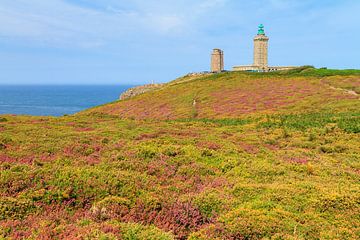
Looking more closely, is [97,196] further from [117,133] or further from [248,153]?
[117,133]

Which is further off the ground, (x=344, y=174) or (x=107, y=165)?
(x=107, y=165)

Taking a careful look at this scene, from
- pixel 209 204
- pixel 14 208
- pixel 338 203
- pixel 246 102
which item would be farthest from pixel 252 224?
pixel 246 102

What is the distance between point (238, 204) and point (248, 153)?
24.4 ft

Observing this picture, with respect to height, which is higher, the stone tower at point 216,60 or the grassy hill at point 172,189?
the stone tower at point 216,60

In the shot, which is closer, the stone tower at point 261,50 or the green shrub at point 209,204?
the green shrub at point 209,204

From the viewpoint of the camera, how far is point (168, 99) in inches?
2896

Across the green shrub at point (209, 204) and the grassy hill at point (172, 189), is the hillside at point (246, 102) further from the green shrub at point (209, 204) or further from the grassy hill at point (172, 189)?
the green shrub at point (209, 204)

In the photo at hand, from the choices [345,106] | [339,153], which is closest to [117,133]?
[339,153]

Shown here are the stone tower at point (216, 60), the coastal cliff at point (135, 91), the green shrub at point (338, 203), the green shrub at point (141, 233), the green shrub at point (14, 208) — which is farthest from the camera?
the stone tower at point (216, 60)

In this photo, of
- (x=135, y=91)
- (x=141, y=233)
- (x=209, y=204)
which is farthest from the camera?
(x=135, y=91)

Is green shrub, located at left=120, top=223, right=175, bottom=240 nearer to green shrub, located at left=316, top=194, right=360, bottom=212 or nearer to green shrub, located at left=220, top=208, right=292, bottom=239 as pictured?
green shrub, located at left=220, top=208, right=292, bottom=239

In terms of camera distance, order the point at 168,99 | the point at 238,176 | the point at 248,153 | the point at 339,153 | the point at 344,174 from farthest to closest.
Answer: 1. the point at 168,99
2. the point at 339,153
3. the point at 248,153
4. the point at 344,174
5. the point at 238,176

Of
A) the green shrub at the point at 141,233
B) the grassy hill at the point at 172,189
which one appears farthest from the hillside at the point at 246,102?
the green shrub at the point at 141,233

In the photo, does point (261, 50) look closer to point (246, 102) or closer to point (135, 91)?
point (135, 91)
